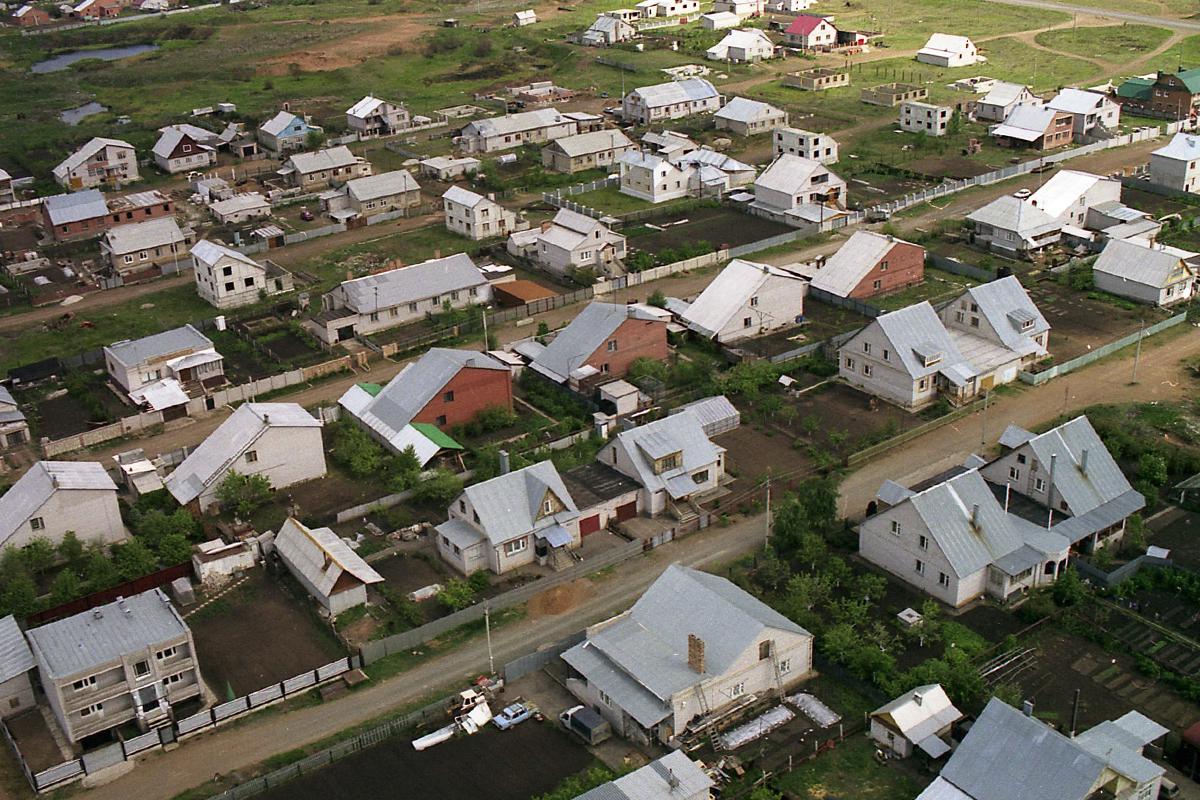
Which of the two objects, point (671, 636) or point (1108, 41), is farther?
point (1108, 41)

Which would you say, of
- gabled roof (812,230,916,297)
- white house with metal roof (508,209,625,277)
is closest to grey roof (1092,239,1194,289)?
gabled roof (812,230,916,297)

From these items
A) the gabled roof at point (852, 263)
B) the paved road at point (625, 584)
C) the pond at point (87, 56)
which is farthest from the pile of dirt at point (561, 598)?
the pond at point (87, 56)

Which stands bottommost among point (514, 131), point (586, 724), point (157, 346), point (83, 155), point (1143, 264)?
point (1143, 264)

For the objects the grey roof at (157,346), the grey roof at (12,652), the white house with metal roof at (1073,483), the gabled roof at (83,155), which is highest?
the gabled roof at (83,155)

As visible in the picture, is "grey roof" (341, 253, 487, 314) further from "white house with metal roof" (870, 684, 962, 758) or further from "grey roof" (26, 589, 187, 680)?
"white house with metal roof" (870, 684, 962, 758)

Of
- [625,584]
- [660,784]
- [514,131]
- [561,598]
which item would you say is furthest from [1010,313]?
[514,131]

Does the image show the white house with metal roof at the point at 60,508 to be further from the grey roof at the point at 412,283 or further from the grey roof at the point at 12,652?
the grey roof at the point at 412,283

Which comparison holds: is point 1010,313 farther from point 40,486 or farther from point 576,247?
point 40,486

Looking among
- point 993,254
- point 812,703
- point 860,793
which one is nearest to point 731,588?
point 812,703

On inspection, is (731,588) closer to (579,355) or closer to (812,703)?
(812,703)
